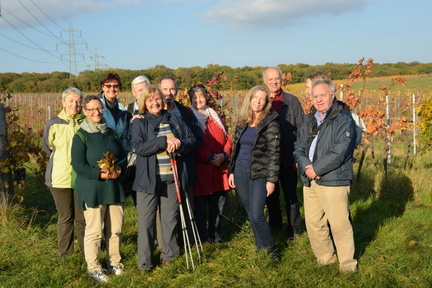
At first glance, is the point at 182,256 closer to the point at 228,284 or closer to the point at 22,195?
the point at 228,284

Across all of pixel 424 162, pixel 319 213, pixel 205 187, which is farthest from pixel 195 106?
A: pixel 424 162

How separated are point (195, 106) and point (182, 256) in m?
1.70

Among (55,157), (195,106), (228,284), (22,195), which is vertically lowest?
(228,284)

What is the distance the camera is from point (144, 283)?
424 cm

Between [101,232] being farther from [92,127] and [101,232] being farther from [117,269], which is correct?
[92,127]

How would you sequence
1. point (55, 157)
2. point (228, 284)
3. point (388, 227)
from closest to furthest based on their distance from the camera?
point (228, 284) < point (55, 157) < point (388, 227)

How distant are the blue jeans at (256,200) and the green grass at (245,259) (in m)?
0.19

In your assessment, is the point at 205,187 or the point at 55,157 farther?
the point at 205,187

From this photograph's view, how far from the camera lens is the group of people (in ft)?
13.7

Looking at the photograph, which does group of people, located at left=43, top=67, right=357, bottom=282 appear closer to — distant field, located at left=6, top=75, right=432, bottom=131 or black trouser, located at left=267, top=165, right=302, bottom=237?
black trouser, located at left=267, top=165, right=302, bottom=237

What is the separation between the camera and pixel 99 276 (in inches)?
170

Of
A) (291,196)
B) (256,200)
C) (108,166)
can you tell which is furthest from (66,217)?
(291,196)

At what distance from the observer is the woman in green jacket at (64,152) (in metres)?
4.55

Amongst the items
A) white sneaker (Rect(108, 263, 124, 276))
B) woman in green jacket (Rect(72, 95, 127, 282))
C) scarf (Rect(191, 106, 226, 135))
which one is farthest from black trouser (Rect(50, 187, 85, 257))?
scarf (Rect(191, 106, 226, 135))
